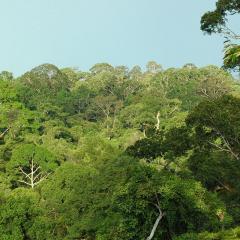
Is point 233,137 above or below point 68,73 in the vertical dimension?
below

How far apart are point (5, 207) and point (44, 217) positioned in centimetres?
208

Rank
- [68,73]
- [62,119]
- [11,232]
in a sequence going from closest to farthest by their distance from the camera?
[11,232]
[62,119]
[68,73]

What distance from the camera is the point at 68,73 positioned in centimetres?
9138

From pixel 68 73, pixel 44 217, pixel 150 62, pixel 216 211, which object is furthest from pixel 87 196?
pixel 150 62

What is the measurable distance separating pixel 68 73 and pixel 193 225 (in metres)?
75.6

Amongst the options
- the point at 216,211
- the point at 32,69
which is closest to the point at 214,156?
the point at 216,211

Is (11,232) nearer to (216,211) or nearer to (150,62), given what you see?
(216,211)

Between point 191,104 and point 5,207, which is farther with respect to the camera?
point 191,104

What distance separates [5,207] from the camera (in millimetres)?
25000

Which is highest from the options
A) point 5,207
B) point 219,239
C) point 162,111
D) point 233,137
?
point 162,111

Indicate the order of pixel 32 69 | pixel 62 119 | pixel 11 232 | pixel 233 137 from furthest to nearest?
1. pixel 32 69
2. pixel 62 119
3. pixel 11 232
4. pixel 233 137

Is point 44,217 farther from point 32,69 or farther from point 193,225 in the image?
point 32,69

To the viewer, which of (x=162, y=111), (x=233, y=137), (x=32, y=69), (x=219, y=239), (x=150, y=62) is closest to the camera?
(x=219, y=239)

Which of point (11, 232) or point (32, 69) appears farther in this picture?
point (32, 69)
